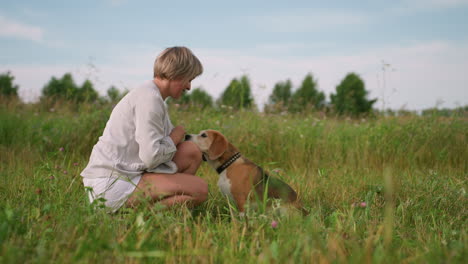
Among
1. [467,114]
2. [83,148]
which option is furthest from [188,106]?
[467,114]

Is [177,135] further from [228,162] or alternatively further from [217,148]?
[228,162]

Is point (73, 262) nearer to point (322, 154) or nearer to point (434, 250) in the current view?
point (434, 250)

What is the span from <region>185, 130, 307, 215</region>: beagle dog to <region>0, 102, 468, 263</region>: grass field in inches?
7.2

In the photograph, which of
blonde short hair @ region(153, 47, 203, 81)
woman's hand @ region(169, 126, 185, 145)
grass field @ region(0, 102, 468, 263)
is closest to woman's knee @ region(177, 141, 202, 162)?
woman's hand @ region(169, 126, 185, 145)

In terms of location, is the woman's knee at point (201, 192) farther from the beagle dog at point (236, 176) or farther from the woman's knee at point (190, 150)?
the woman's knee at point (190, 150)

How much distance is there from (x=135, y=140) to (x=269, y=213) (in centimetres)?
133

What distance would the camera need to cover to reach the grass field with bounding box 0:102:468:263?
6.81 feet

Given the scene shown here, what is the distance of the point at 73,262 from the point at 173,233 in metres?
0.73

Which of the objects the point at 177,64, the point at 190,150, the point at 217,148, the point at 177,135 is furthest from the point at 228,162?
the point at 177,64

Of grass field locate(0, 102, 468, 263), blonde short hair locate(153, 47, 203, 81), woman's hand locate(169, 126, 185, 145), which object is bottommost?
grass field locate(0, 102, 468, 263)

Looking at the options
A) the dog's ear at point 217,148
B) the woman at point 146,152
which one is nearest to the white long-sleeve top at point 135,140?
the woman at point 146,152

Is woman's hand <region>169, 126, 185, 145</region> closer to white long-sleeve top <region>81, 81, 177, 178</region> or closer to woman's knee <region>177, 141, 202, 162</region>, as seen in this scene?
woman's knee <region>177, 141, 202, 162</region>

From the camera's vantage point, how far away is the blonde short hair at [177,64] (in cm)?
323

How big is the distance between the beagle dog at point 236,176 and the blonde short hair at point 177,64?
2.29 ft
